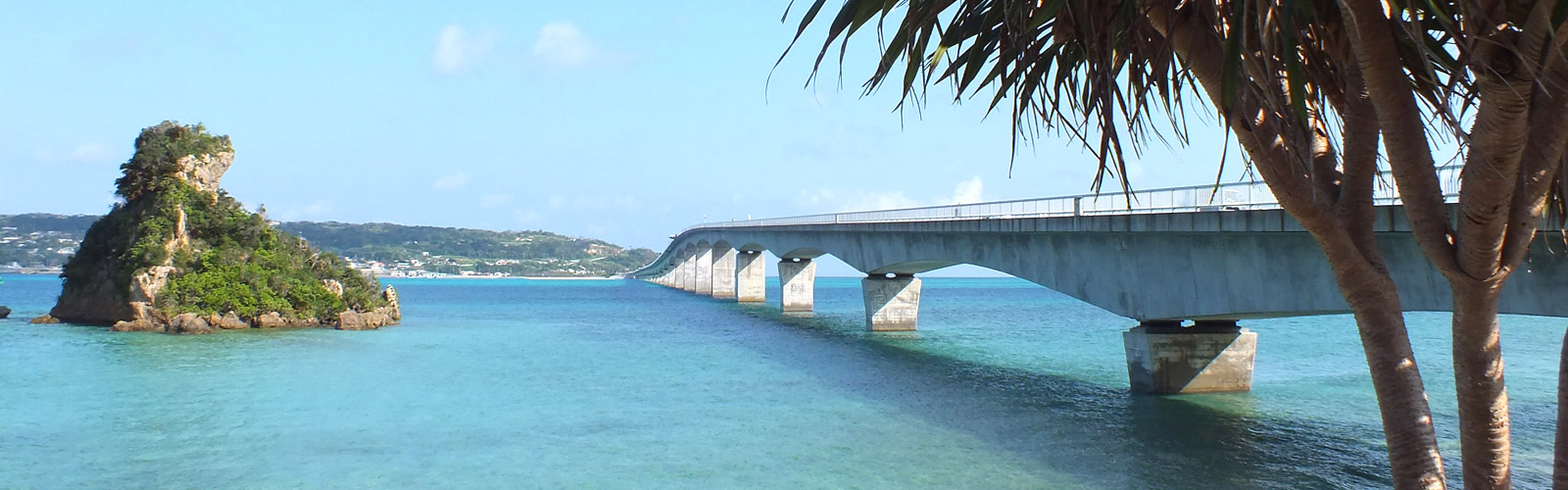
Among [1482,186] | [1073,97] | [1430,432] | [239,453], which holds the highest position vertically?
[1073,97]

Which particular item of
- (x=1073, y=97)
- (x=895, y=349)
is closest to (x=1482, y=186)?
(x=1073, y=97)

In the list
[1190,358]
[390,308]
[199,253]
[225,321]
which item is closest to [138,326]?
[225,321]

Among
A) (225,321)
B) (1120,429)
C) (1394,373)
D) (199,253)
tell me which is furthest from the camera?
(199,253)

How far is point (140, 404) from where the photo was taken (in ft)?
78.4

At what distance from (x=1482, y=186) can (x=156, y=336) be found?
47.4 metres

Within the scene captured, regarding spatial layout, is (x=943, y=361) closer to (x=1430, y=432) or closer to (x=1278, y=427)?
(x=1278, y=427)

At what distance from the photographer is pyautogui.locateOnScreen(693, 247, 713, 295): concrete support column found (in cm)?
10325

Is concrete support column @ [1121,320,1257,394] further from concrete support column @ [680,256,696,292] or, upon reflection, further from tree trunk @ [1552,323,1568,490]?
concrete support column @ [680,256,696,292]

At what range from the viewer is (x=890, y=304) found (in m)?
48.4

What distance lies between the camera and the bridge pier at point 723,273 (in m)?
96.4

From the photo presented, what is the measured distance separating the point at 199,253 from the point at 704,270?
197 feet

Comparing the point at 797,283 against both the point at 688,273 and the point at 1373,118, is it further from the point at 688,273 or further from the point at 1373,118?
the point at 1373,118

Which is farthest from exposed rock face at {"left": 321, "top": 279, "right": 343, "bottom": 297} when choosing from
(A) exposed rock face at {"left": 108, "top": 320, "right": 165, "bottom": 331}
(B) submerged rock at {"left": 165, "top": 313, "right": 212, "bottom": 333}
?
(A) exposed rock face at {"left": 108, "top": 320, "right": 165, "bottom": 331}

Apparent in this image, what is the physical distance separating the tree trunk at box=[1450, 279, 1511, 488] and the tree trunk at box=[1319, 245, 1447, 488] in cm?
26
